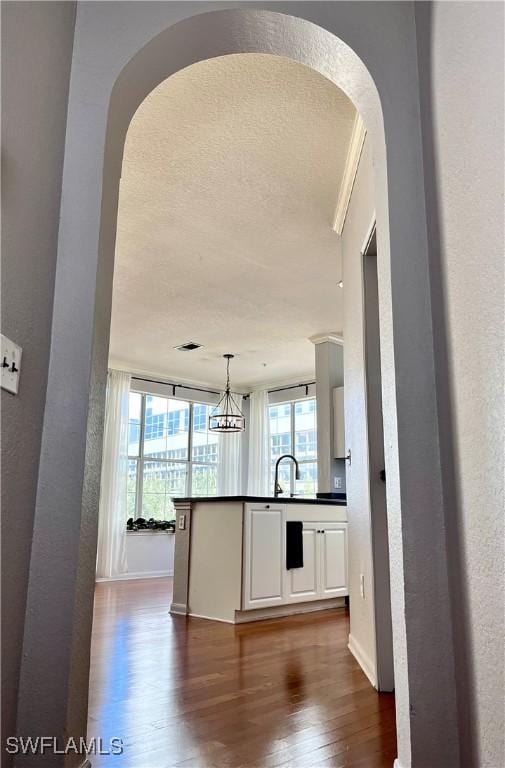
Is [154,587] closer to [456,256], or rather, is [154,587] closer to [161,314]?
[161,314]

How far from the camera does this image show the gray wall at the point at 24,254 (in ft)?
4.27

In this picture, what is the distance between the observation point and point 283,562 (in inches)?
170

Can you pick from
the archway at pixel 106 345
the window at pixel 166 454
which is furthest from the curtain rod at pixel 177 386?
the archway at pixel 106 345

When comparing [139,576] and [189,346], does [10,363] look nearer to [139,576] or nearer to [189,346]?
[189,346]

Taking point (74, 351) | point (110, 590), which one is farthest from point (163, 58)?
point (110, 590)

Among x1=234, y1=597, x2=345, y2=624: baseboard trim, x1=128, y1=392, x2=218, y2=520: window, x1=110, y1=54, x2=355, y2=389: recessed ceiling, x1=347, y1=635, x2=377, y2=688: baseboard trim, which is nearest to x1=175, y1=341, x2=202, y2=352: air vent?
x1=110, y1=54, x2=355, y2=389: recessed ceiling

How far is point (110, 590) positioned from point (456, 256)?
5430 millimetres

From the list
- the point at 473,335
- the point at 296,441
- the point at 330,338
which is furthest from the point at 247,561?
the point at 296,441

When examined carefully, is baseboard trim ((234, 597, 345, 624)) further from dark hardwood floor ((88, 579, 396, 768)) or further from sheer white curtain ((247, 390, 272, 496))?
sheer white curtain ((247, 390, 272, 496))

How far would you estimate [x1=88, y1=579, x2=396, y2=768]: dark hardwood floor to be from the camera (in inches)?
67.6

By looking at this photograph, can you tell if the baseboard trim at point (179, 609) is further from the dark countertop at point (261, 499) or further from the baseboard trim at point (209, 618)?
the dark countertop at point (261, 499)

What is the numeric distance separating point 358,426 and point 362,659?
1.16 meters

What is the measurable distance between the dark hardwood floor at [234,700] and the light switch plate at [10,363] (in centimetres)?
116

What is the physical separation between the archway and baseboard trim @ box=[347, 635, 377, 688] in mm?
1051
